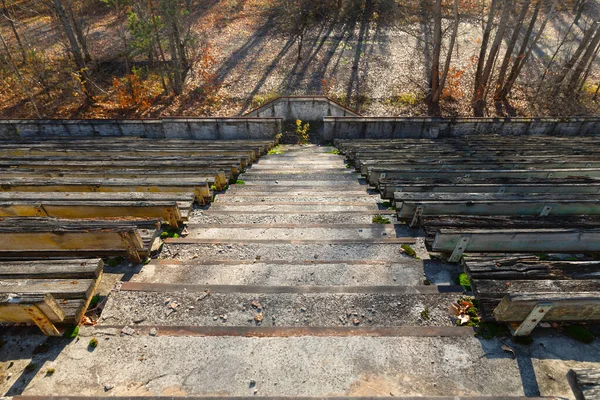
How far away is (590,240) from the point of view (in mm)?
3432

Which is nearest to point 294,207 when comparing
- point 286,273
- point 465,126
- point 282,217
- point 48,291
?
point 282,217

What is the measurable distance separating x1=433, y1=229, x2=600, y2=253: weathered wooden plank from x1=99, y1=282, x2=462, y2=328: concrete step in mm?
604

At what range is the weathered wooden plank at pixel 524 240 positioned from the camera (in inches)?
134

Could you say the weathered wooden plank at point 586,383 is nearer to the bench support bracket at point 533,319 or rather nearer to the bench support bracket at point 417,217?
the bench support bracket at point 533,319

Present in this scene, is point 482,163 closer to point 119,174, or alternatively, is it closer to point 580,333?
point 580,333

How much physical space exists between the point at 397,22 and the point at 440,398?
84.4ft

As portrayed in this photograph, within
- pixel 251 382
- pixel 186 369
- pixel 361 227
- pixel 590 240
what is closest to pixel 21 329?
pixel 186 369

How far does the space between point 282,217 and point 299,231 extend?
0.69 metres

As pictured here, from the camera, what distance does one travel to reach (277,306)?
327 cm

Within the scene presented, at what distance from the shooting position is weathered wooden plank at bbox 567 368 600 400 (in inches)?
76.2

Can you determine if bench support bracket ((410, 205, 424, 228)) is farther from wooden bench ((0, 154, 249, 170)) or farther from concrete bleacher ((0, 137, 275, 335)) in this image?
wooden bench ((0, 154, 249, 170))

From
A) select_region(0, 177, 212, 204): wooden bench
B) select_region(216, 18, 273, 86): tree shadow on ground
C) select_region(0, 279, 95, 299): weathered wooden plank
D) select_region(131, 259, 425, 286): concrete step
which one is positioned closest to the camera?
select_region(0, 279, 95, 299): weathered wooden plank

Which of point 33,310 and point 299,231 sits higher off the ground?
point 33,310

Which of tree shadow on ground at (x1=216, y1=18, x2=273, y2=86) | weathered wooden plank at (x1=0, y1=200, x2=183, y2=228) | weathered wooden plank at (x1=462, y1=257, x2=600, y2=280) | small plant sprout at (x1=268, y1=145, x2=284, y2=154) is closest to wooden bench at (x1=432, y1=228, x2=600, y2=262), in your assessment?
weathered wooden plank at (x1=462, y1=257, x2=600, y2=280)
